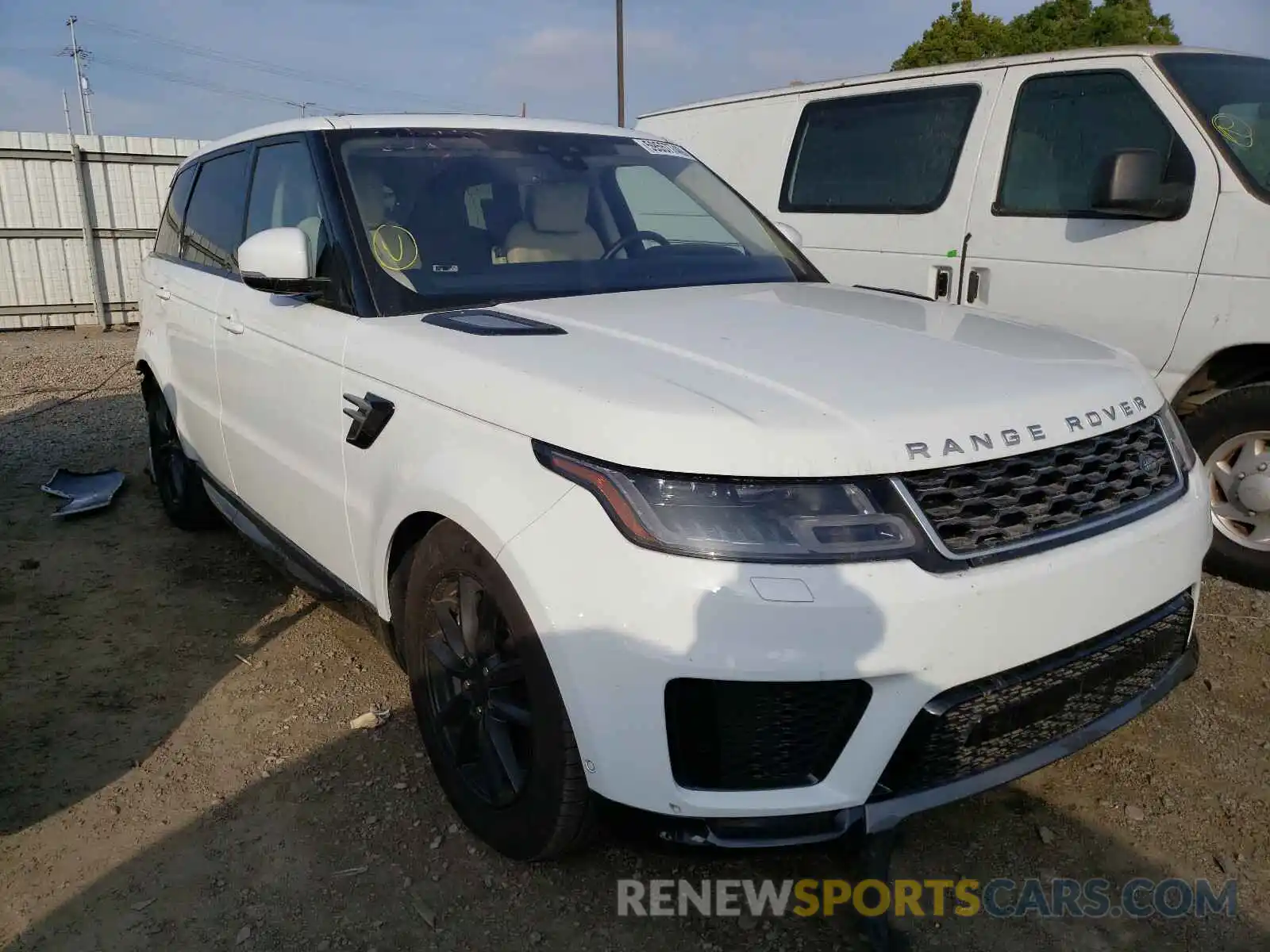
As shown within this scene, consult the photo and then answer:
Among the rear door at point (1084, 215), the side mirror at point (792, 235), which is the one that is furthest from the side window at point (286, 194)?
the rear door at point (1084, 215)

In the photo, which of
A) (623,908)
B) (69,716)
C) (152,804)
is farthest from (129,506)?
(623,908)

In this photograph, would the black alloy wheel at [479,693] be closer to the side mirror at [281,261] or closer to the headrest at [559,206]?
the side mirror at [281,261]

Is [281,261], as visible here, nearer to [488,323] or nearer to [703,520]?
[488,323]

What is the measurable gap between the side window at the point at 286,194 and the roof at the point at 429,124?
8 centimetres

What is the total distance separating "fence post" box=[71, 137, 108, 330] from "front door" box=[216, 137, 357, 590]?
416 inches

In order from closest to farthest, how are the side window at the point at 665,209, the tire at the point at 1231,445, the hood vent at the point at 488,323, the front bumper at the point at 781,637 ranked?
the front bumper at the point at 781,637 < the hood vent at the point at 488,323 < the side window at the point at 665,209 < the tire at the point at 1231,445

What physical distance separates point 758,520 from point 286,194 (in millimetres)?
2313

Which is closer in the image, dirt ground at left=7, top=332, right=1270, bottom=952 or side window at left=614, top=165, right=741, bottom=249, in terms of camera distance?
dirt ground at left=7, top=332, right=1270, bottom=952

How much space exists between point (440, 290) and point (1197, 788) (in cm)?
251

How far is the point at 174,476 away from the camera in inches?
190

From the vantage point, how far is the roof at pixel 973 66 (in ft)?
14.2

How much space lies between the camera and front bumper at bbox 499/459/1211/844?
5.86 ft

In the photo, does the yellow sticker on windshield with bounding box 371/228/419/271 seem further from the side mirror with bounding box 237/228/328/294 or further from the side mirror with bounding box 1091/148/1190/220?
the side mirror with bounding box 1091/148/1190/220

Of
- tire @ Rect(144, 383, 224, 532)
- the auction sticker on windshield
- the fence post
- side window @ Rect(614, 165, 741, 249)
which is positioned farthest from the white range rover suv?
the fence post
